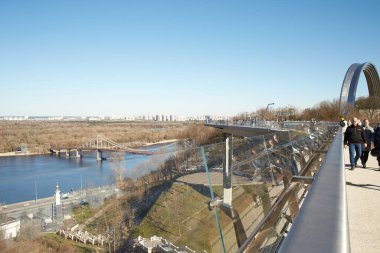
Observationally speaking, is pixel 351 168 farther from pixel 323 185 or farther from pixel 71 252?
pixel 71 252

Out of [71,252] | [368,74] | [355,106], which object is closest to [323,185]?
[71,252]

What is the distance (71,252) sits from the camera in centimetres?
888

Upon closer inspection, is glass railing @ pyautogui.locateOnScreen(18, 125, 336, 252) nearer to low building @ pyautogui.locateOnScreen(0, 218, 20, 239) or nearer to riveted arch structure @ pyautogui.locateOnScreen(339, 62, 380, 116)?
low building @ pyautogui.locateOnScreen(0, 218, 20, 239)

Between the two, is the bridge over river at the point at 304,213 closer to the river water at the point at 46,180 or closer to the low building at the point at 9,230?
the low building at the point at 9,230

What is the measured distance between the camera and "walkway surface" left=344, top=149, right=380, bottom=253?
2.73 metres

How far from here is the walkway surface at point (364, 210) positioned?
108 inches

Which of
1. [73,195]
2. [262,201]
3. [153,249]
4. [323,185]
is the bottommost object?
[73,195]

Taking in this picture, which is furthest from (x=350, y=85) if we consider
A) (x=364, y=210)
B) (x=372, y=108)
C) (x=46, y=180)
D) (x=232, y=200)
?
(x=232, y=200)

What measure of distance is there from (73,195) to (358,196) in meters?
26.3

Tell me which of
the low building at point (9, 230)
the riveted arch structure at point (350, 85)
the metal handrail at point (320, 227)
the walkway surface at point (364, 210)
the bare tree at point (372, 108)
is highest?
the riveted arch structure at point (350, 85)

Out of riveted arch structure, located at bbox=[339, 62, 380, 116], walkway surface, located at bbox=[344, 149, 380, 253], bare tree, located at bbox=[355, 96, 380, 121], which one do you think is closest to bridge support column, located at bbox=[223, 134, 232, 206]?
walkway surface, located at bbox=[344, 149, 380, 253]

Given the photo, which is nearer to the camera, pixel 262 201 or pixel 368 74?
pixel 262 201

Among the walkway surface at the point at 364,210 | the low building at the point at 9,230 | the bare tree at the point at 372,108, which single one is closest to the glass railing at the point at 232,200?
the walkway surface at the point at 364,210

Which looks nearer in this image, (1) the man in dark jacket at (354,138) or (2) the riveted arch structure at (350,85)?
(1) the man in dark jacket at (354,138)
